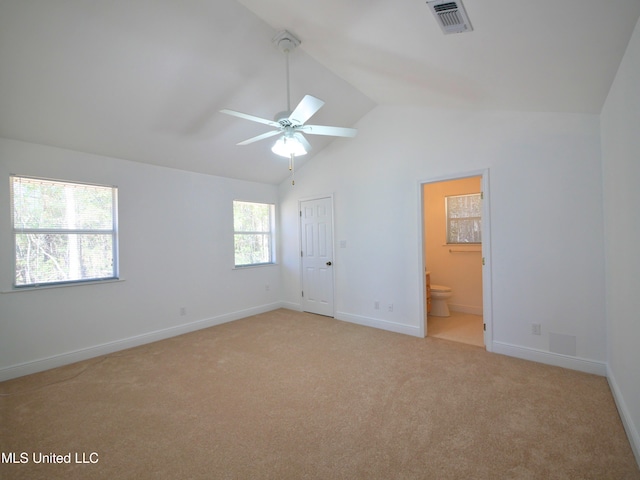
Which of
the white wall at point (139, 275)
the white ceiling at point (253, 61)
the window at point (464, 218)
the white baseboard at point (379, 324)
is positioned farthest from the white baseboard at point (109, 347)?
the window at point (464, 218)

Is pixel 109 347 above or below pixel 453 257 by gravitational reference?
below

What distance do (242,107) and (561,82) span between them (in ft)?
9.83

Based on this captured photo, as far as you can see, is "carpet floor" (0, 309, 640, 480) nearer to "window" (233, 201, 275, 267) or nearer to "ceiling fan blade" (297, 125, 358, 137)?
"window" (233, 201, 275, 267)

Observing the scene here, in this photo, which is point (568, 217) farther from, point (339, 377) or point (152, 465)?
point (152, 465)

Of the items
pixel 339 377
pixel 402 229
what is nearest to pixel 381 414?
pixel 339 377

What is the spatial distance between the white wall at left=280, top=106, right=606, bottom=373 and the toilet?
103 centimetres

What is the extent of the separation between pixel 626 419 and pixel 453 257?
3.26m

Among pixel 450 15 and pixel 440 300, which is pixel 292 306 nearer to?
pixel 440 300

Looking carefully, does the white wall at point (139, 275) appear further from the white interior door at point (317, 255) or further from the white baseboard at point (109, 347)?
the white interior door at point (317, 255)

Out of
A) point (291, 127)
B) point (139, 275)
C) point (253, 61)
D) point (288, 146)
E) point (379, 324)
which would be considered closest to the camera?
point (291, 127)

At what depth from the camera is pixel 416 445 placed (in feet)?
5.87

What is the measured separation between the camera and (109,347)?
3389mm

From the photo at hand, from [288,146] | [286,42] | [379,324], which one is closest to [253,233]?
[379,324]

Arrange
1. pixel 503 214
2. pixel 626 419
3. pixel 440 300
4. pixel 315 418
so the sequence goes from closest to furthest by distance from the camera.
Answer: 1. pixel 626 419
2. pixel 315 418
3. pixel 503 214
4. pixel 440 300
